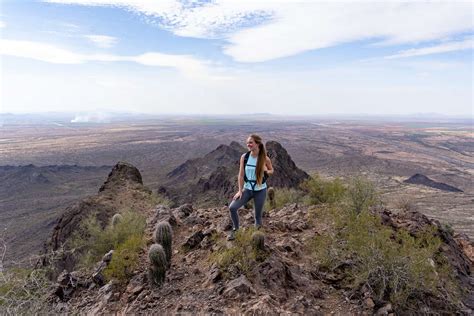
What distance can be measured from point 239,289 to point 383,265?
8.90ft

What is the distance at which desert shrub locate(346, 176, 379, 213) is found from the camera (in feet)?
31.9

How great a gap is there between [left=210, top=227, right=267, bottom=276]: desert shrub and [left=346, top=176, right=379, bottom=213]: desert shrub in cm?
400

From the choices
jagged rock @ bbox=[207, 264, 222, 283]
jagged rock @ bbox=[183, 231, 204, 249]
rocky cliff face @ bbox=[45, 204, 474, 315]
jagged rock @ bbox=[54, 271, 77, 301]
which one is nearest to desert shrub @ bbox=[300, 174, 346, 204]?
rocky cliff face @ bbox=[45, 204, 474, 315]

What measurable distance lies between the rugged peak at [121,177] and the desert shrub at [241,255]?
42.6 ft

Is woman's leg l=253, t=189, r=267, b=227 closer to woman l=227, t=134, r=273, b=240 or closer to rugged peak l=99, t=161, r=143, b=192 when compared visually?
woman l=227, t=134, r=273, b=240

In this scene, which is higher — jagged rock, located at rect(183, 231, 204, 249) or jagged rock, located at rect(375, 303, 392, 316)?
jagged rock, located at rect(183, 231, 204, 249)

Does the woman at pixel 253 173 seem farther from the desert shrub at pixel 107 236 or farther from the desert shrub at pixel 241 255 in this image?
the desert shrub at pixel 107 236

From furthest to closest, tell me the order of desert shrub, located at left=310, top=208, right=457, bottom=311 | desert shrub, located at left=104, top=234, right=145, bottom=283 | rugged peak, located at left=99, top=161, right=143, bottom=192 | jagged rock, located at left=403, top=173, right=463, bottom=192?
jagged rock, located at left=403, top=173, right=463, bottom=192 < rugged peak, located at left=99, top=161, right=143, bottom=192 < desert shrub, located at left=104, top=234, right=145, bottom=283 < desert shrub, located at left=310, top=208, right=457, bottom=311

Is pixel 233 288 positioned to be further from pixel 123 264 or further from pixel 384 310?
pixel 123 264

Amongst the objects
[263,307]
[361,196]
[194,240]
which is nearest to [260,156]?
[263,307]

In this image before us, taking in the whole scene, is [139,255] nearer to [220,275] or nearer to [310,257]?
[220,275]

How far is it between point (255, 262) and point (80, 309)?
11.7 ft

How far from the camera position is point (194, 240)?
832cm

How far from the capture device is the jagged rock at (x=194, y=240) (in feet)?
26.9
